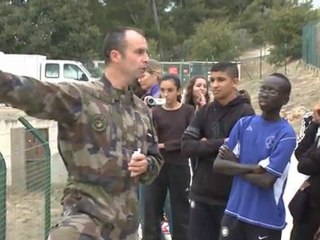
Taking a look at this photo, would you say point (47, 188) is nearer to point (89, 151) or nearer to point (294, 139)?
point (294, 139)

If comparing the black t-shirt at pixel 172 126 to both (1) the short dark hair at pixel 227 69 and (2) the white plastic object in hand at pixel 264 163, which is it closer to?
(1) the short dark hair at pixel 227 69

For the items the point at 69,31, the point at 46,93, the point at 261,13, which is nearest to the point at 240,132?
the point at 46,93

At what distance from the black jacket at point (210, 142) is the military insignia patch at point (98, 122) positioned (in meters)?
1.96

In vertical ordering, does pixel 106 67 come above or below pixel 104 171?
above

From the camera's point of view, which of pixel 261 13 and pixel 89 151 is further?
pixel 261 13

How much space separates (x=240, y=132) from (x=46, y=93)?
196cm

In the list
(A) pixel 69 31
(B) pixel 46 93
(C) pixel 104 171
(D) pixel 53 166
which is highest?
(A) pixel 69 31

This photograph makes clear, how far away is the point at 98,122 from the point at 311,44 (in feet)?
111

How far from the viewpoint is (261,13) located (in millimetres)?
67250

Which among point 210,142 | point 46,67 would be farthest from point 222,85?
point 46,67

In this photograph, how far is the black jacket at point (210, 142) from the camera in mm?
5703

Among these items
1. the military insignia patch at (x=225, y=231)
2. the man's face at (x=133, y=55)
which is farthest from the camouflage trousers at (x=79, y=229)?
the military insignia patch at (x=225, y=231)

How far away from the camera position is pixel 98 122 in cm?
381

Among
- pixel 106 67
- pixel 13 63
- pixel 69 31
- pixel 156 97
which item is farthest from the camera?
pixel 69 31
